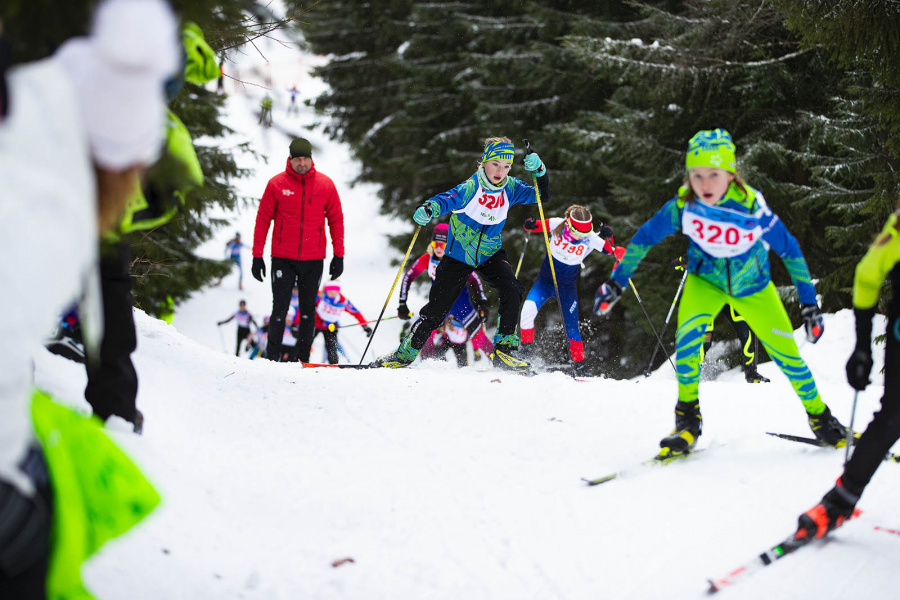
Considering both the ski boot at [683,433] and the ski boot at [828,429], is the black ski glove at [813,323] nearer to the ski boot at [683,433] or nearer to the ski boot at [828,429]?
the ski boot at [828,429]

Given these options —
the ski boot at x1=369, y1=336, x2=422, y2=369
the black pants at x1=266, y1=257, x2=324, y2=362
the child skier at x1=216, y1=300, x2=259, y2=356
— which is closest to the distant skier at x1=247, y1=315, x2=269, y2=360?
the child skier at x1=216, y1=300, x2=259, y2=356

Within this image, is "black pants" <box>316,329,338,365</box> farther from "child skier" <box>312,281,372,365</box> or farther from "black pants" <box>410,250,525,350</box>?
"black pants" <box>410,250,525,350</box>

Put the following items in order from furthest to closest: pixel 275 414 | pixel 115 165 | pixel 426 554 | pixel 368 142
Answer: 1. pixel 368 142
2. pixel 275 414
3. pixel 426 554
4. pixel 115 165

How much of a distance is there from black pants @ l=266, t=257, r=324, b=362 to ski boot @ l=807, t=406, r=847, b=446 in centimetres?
506

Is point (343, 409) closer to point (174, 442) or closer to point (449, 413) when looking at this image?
point (449, 413)

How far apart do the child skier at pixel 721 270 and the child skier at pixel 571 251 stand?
3.44 meters

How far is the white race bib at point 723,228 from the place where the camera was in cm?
416

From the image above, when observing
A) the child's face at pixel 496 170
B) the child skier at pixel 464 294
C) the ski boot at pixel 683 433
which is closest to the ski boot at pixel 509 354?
the child's face at pixel 496 170

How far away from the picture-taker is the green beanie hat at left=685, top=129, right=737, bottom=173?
4055 mm

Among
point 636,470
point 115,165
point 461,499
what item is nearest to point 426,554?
point 461,499

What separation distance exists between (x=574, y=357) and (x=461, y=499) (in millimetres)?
4536

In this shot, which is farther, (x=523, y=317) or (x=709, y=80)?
(x=709, y=80)

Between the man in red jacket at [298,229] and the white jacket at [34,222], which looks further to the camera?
the man in red jacket at [298,229]

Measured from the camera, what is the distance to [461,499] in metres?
3.74
